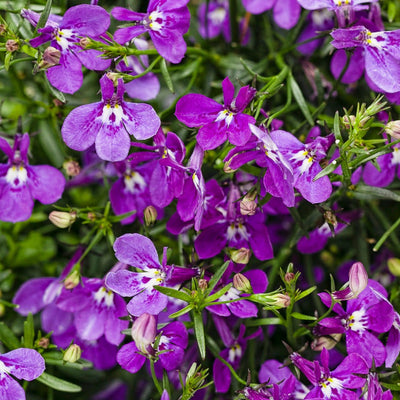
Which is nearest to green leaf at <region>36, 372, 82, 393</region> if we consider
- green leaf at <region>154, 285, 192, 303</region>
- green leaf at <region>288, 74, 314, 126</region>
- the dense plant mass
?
the dense plant mass

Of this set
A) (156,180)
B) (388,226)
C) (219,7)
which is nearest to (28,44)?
(156,180)

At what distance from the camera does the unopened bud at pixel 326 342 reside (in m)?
1.02

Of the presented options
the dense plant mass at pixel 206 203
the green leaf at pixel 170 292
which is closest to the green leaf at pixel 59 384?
the dense plant mass at pixel 206 203

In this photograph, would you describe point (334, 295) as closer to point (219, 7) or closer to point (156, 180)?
point (156, 180)

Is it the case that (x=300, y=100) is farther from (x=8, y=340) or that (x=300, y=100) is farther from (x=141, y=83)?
(x=8, y=340)

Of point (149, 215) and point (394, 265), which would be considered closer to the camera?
point (149, 215)

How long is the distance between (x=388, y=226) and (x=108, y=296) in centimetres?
50

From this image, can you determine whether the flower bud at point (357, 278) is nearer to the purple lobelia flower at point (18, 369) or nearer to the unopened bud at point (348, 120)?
the unopened bud at point (348, 120)

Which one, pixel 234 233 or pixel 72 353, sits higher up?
pixel 234 233

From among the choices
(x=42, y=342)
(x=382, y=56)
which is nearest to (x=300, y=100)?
(x=382, y=56)

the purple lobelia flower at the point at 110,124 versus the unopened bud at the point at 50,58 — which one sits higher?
the unopened bud at the point at 50,58

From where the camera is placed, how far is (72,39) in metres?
1.04

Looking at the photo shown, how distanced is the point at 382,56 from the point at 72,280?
0.61m

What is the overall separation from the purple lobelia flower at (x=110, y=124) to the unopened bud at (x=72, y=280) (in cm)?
22
